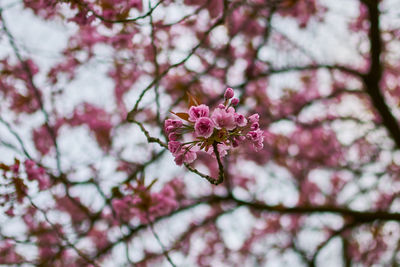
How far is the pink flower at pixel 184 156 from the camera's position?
6.42 ft

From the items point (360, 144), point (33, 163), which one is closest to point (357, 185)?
point (360, 144)

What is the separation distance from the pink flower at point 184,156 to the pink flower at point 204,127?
0.28 metres

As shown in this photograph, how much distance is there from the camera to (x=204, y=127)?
1721 millimetres

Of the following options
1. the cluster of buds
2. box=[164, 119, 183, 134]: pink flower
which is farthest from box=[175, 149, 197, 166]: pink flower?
box=[164, 119, 183, 134]: pink flower

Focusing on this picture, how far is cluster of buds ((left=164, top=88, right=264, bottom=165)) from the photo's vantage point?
68.5 inches

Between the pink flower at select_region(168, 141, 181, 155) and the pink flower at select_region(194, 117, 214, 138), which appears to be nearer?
the pink flower at select_region(194, 117, 214, 138)

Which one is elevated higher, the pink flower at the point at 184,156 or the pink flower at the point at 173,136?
the pink flower at the point at 173,136

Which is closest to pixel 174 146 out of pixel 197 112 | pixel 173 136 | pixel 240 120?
pixel 173 136

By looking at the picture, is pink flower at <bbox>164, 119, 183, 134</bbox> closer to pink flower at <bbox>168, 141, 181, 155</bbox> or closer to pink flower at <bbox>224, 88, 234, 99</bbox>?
pink flower at <bbox>168, 141, 181, 155</bbox>

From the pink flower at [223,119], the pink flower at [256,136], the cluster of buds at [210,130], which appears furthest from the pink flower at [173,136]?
the pink flower at [256,136]

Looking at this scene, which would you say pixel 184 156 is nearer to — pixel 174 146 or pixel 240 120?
pixel 174 146

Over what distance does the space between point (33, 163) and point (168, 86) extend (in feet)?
13.1

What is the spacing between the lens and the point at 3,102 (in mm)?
5520

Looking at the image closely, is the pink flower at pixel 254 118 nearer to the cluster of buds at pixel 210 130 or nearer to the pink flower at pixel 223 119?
the cluster of buds at pixel 210 130
